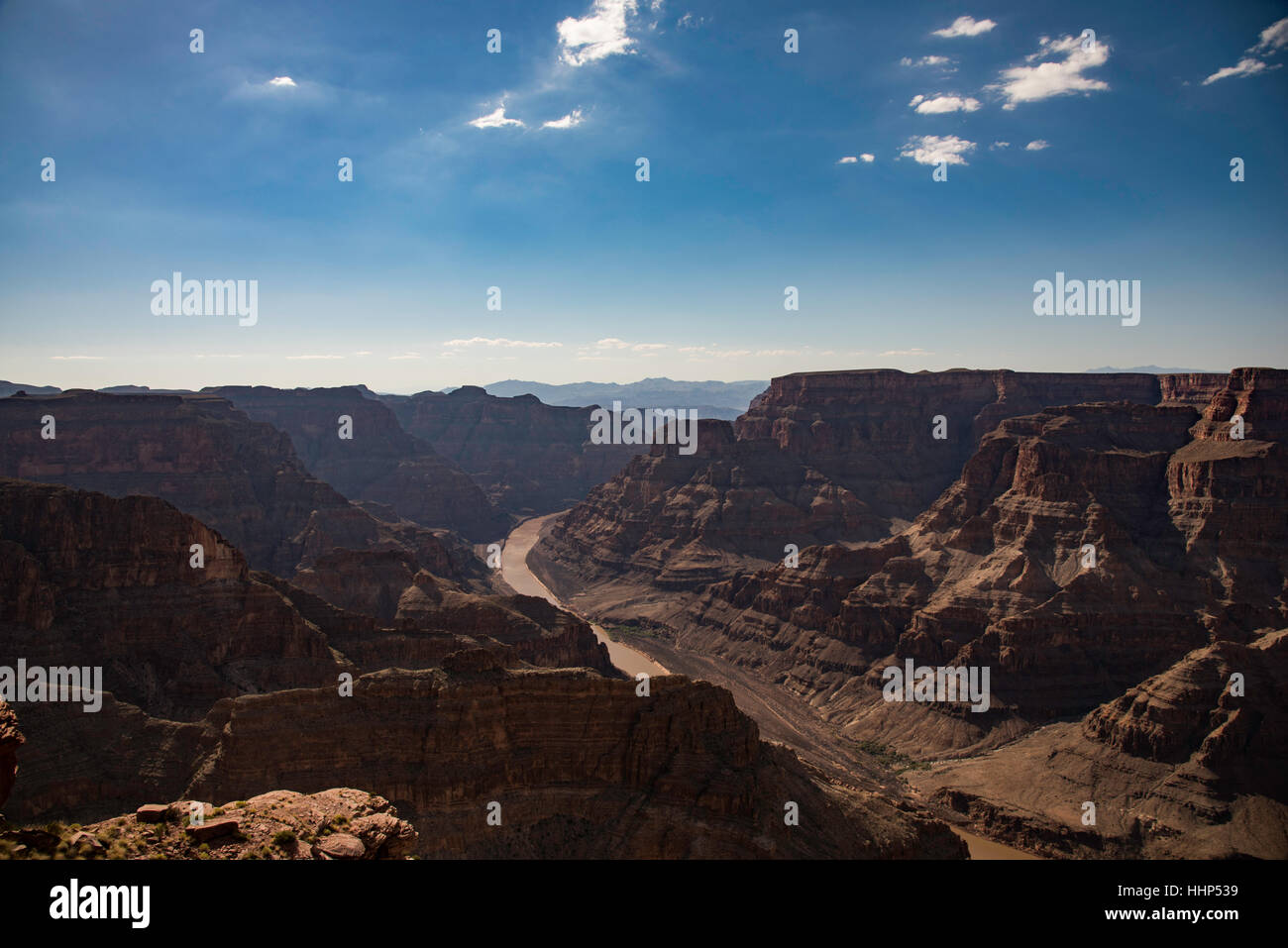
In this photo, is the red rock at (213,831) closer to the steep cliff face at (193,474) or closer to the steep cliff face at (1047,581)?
the steep cliff face at (1047,581)

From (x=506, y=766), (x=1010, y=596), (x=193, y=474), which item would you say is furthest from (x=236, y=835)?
(x=193, y=474)

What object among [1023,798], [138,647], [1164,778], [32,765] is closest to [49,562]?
[138,647]

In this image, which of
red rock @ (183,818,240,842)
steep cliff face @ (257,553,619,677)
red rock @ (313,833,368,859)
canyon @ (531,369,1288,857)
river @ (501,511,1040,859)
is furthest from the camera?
steep cliff face @ (257,553,619,677)

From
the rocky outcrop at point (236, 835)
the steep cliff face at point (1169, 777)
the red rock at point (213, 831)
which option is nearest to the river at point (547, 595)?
the steep cliff face at point (1169, 777)

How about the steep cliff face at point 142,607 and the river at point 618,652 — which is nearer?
the steep cliff face at point 142,607

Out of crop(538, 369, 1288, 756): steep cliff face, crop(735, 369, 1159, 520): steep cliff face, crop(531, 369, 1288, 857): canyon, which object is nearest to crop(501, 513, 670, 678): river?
crop(531, 369, 1288, 857): canyon

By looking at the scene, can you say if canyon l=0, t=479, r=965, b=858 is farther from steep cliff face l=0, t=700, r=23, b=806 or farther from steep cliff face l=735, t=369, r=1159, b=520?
steep cliff face l=735, t=369, r=1159, b=520
